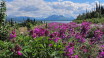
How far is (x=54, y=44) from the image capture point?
15.5 ft

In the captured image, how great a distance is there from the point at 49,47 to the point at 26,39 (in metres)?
0.88

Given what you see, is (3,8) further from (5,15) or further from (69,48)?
(69,48)

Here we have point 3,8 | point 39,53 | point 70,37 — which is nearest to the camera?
point 39,53

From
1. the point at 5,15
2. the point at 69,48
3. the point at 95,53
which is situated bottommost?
the point at 95,53

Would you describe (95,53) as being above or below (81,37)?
below

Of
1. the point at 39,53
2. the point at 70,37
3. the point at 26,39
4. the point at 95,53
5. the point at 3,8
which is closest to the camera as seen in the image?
the point at 39,53

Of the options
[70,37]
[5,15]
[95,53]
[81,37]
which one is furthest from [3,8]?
[95,53]

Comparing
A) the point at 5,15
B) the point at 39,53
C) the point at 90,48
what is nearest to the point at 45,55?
the point at 39,53

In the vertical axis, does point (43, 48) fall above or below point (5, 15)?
below

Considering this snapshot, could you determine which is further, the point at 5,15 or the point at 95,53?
the point at 5,15

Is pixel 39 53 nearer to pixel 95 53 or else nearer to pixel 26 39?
pixel 26 39

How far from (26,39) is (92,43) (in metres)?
2.21

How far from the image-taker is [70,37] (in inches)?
279

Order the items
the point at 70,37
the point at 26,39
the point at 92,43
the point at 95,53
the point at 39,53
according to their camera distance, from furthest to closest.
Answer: the point at 70,37, the point at 92,43, the point at 95,53, the point at 26,39, the point at 39,53
